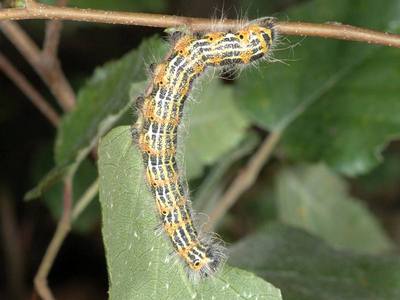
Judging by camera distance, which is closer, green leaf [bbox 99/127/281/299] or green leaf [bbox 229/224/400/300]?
green leaf [bbox 99/127/281/299]

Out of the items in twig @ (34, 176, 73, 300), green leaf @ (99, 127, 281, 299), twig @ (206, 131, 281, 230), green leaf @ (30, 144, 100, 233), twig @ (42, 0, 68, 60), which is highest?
twig @ (42, 0, 68, 60)

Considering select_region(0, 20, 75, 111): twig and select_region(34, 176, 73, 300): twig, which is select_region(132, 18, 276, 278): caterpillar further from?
select_region(0, 20, 75, 111): twig

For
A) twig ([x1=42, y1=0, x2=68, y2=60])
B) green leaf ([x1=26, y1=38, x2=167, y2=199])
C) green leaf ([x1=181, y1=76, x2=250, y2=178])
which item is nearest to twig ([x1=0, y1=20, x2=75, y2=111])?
twig ([x1=42, y1=0, x2=68, y2=60])

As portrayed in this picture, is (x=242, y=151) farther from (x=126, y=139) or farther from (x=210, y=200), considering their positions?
(x=126, y=139)

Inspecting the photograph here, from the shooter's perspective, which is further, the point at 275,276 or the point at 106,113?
the point at 275,276

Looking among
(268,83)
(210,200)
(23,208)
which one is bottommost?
(23,208)

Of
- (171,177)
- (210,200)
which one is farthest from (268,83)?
(171,177)
